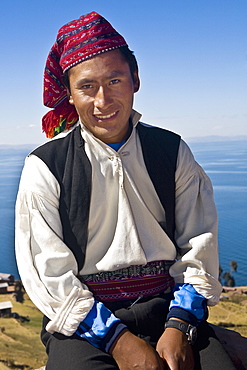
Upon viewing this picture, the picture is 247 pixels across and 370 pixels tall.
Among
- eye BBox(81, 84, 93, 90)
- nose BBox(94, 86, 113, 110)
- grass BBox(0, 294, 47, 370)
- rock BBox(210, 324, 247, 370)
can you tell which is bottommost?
grass BBox(0, 294, 47, 370)

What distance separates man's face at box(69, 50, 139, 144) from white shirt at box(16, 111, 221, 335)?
3.4 inches

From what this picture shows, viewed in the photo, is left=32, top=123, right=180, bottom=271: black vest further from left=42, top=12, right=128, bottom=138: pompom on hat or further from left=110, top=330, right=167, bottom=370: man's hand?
left=110, top=330, right=167, bottom=370: man's hand

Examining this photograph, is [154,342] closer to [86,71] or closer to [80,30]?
[86,71]

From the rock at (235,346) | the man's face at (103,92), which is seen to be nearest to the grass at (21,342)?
the rock at (235,346)

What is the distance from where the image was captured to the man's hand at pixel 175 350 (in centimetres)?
189

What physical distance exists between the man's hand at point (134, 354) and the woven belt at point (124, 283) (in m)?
0.21

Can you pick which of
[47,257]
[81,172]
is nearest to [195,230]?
[81,172]

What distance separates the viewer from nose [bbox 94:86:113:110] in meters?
2.07

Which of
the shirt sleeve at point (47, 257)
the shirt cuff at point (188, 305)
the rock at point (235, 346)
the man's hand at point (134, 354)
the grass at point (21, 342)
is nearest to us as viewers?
the man's hand at point (134, 354)

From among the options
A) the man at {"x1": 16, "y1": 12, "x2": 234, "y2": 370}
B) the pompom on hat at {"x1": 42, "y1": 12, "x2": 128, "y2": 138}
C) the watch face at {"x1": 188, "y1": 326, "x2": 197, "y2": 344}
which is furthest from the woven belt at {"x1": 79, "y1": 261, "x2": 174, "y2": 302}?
the pompom on hat at {"x1": 42, "y1": 12, "x2": 128, "y2": 138}

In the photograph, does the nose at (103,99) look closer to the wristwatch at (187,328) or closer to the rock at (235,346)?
the wristwatch at (187,328)

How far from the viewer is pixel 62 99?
7.50 ft

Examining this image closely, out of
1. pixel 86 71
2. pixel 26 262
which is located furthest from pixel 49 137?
pixel 26 262

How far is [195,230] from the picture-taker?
7.29ft
